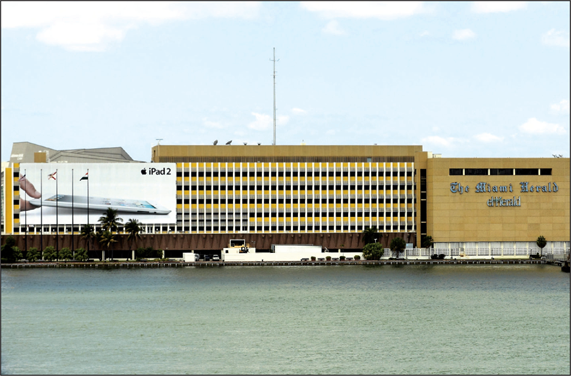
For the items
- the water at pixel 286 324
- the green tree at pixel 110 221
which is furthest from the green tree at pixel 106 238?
the water at pixel 286 324

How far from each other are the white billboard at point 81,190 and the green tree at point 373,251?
45.7m

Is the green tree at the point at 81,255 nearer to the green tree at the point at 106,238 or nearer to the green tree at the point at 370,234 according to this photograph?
the green tree at the point at 106,238

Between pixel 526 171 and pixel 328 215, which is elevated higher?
pixel 526 171

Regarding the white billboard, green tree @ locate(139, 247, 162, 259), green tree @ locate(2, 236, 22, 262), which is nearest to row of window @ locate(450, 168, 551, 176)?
the white billboard

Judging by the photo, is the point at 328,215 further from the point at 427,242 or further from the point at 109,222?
the point at 109,222

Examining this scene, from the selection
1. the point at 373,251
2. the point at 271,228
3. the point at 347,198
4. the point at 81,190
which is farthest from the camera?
the point at 347,198

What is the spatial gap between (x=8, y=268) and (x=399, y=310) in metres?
95.3

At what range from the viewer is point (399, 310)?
10569 cm

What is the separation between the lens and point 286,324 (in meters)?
94.6

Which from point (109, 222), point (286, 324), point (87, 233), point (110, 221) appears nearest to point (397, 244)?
point (110, 221)

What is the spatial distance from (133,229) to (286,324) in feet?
311

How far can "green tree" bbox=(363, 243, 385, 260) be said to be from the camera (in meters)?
186

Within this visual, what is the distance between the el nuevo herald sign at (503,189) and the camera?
190 metres

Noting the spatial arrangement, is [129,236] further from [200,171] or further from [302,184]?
[302,184]
